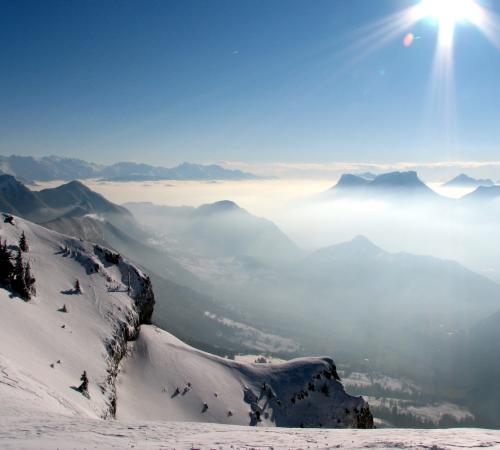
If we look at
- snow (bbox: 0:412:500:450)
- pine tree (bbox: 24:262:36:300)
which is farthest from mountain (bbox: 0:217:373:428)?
snow (bbox: 0:412:500:450)

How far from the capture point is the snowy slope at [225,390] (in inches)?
2872

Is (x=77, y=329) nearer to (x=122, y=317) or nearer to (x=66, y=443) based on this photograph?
(x=122, y=317)

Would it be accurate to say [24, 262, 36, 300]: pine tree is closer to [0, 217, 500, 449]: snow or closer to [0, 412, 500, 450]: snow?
[0, 217, 500, 449]: snow

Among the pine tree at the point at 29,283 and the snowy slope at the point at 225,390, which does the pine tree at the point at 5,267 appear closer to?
the pine tree at the point at 29,283

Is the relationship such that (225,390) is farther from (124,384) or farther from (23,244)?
(23,244)

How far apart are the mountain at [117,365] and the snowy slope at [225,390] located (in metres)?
0.26

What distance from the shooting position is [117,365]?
232 ft

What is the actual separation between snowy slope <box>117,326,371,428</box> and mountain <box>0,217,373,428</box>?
0.26m

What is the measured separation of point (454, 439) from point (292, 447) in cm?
1313

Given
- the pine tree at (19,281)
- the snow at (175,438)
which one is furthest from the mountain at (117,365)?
the snow at (175,438)

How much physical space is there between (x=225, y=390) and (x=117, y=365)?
88.1ft

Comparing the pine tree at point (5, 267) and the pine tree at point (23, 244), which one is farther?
the pine tree at point (23, 244)

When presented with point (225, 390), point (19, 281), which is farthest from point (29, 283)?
point (225, 390)

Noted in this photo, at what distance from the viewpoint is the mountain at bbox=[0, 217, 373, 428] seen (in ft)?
158
